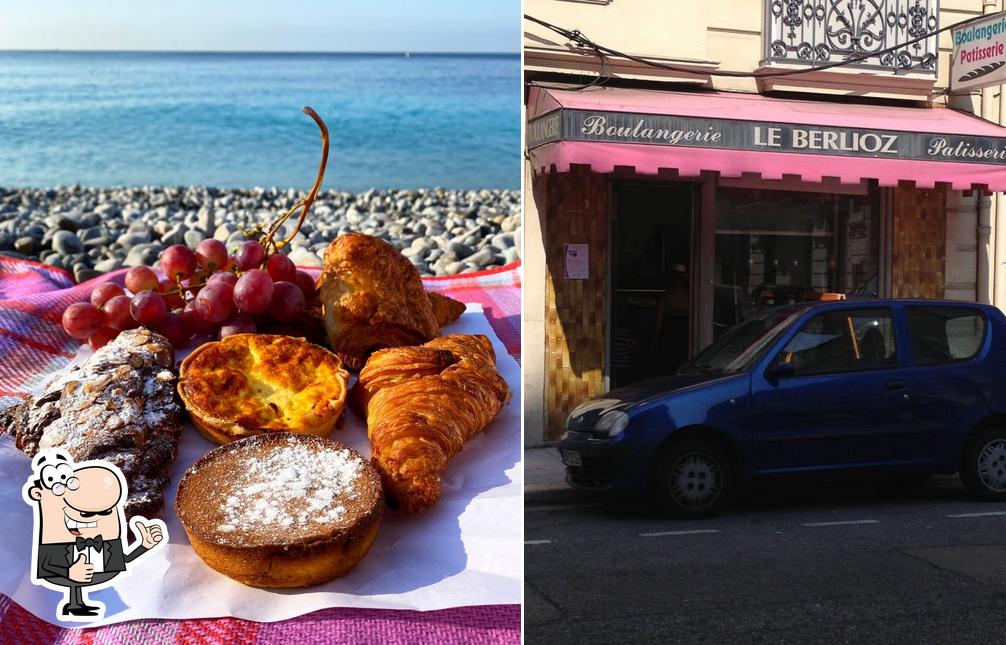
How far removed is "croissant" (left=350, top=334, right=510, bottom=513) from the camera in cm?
168

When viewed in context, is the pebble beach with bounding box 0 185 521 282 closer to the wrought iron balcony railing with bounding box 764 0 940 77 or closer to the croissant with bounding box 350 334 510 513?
the croissant with bounding box 350 334 510 513

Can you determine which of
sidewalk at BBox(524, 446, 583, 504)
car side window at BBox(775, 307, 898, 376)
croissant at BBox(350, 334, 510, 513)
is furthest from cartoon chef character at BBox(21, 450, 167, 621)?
car side window at BBox(775, 307, 898, 376)

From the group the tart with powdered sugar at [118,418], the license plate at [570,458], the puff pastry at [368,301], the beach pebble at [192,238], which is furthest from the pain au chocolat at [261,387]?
the beach pebble at [192,238]

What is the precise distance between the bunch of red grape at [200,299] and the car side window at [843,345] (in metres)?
1.41

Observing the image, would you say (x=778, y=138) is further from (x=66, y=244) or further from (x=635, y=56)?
(x=66, y=244)

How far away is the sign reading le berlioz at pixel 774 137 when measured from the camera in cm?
129

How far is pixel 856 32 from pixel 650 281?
52cm

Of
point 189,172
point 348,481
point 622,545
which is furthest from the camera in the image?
point 189,172

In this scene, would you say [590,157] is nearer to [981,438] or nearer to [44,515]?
[981,438]

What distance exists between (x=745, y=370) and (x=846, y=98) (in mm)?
436

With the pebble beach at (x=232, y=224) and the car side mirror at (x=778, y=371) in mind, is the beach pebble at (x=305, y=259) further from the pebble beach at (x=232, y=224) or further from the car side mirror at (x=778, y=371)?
the car side mirror at (x=778, y=371)

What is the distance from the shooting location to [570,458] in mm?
1397

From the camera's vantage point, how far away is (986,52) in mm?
1372

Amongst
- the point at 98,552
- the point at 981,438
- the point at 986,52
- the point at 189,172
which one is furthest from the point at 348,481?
the point at 189,172
